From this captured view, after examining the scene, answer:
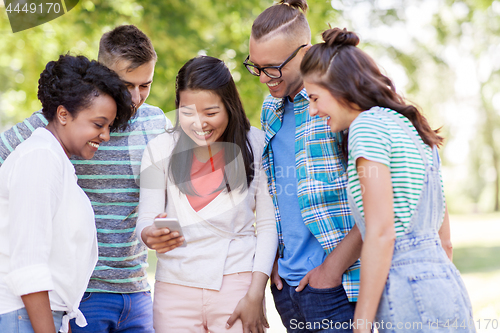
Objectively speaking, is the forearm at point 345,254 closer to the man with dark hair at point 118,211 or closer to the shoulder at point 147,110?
the man with dark hair at point 118,211

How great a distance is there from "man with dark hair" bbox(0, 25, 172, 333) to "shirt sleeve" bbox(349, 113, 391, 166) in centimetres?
125

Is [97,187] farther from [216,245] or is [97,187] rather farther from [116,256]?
[216,245]

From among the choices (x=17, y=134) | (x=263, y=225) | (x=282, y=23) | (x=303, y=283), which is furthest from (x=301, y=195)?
(x=17, y=134)

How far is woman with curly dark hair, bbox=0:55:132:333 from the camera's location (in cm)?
162

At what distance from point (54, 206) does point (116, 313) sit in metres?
0.81

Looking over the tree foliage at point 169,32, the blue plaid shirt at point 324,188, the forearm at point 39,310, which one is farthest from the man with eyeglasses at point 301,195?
the tree foliage at point 169,32

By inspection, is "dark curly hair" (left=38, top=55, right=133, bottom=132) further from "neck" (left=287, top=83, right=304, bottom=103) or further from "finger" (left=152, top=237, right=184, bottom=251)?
"neck" (left=287, top=83, right=304, bottom=103)

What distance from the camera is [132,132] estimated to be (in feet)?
8.09

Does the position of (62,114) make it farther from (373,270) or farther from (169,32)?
(169,32)

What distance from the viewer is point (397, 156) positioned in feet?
5.28

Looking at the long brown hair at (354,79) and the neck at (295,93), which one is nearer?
the long brown hair at (354,79)

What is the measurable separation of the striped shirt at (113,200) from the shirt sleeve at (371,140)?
4.10 feet

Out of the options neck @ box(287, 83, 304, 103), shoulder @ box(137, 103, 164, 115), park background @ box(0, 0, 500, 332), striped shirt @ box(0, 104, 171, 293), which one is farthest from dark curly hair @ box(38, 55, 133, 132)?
park background @ box(0, 0, 500, 332)

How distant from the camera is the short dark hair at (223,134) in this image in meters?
2.26
